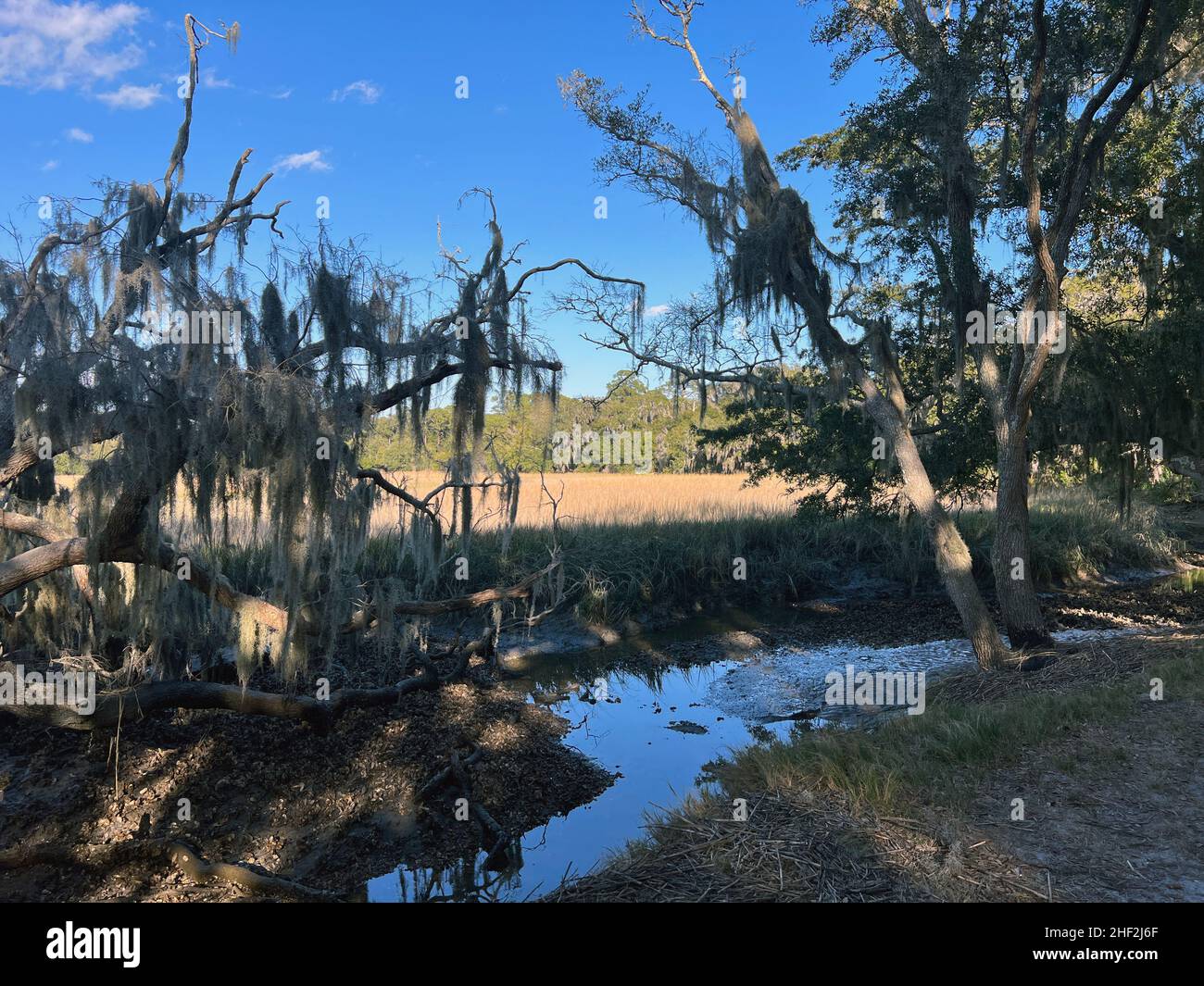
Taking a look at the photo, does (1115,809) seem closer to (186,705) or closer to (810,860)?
(810,860)

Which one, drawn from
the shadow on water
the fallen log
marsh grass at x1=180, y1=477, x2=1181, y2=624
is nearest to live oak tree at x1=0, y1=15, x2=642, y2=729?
the fallen log

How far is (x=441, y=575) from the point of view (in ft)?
41.5

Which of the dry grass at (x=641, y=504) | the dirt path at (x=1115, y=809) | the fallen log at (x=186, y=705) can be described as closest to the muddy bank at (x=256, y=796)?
the fallen log at (x=186, y=705)

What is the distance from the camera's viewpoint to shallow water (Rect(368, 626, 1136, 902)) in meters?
5.96

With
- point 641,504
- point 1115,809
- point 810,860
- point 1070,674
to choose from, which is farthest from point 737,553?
point 810,860

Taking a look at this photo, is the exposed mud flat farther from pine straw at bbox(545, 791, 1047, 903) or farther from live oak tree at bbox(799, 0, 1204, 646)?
live oak tree at bbox(799, 0, 1204, 646)

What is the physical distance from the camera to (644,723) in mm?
9461

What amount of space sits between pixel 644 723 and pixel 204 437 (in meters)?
5.91

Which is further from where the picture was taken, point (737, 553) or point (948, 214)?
point (737, 553)

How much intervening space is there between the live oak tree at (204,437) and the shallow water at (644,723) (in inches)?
87.2

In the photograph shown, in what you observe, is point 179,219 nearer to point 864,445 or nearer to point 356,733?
point 356,733
